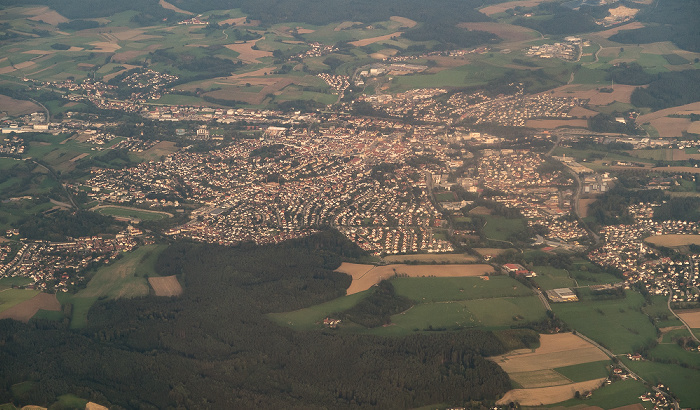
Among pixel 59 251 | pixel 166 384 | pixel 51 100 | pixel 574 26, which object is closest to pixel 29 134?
pixel 51 100

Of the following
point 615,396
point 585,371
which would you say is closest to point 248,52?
point 585,371

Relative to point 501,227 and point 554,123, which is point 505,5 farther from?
point 501,227

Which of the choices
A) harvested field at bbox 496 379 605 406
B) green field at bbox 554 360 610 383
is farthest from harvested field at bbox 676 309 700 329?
harvested field at bbox 496 379 605 406

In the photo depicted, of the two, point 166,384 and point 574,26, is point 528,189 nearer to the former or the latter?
point 166,384

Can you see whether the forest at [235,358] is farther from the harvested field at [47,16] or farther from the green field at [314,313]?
the harvested field at [47,16]

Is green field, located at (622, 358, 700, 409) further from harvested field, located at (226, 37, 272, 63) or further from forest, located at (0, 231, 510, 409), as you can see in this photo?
harvested field, located at (226, 37, 272, 63)
